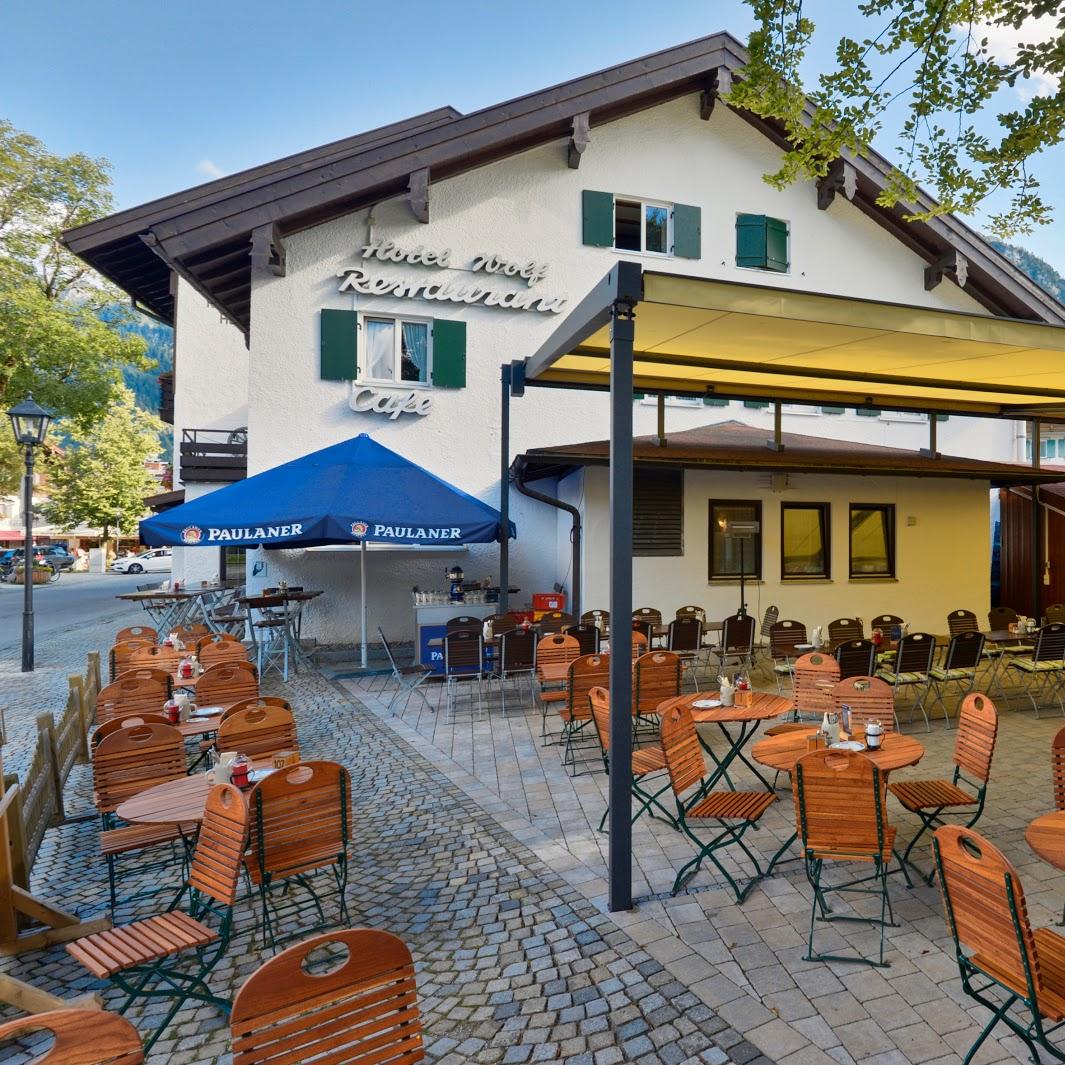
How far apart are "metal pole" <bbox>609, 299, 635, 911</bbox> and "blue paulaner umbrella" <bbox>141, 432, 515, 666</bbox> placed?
5578 millimetres

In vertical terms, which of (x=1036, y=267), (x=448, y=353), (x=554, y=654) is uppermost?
(x=1036, y=267)

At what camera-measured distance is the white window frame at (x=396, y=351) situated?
12516mm

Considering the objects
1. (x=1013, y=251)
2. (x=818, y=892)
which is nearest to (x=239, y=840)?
(x=818, y=892)

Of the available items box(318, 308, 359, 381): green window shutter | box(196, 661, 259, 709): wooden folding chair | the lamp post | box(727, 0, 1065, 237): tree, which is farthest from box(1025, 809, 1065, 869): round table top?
the lamp post

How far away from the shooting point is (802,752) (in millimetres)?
4277

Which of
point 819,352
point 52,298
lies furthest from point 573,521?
point 52,298

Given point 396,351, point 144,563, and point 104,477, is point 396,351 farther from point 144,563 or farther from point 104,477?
point 104,477

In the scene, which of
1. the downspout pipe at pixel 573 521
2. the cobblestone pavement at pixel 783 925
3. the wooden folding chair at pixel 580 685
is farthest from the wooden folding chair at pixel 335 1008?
the downspout pipe at pixel 573 521

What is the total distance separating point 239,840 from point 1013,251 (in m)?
109

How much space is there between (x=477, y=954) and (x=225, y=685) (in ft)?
12.7

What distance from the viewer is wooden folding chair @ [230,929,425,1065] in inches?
73.7

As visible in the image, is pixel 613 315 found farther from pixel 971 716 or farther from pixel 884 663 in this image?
pixel 884 663

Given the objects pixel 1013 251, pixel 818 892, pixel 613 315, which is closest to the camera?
pixel 818 892

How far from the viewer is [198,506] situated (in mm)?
9289
